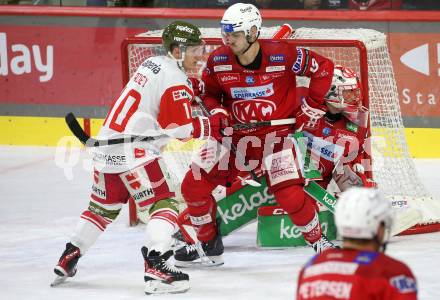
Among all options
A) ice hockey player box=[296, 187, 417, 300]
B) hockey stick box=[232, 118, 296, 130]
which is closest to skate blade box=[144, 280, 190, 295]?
hockey stick box=[232, 118, 296, 130]

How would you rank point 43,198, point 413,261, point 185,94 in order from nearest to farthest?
1. point 185,94
2. point 413,261
3. point 43,198

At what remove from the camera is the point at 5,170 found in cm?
789

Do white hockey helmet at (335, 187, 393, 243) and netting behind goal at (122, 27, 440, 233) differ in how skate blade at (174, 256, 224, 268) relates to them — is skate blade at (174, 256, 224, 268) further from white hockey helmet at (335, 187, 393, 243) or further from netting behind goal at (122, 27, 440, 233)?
white hockey helmet at (335, 187, 393, 243)

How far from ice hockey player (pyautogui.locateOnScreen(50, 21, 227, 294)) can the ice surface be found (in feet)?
0.71

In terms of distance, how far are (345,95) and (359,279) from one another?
2988 mm

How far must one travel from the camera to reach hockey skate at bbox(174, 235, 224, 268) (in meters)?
5.45

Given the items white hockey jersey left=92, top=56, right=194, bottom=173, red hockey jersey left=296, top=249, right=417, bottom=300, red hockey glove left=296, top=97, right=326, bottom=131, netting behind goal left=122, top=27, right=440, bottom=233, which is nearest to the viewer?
red hockey jersey left=296, top=249, right=417, bottom=300

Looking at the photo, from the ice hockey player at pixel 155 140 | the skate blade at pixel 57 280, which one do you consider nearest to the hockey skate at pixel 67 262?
the skate blade at pixel 57 280

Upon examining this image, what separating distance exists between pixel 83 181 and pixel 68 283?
99.9 inches

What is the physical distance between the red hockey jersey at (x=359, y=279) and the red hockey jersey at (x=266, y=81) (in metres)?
2.46

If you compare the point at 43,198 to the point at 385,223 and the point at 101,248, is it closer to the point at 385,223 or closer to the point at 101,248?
the point at 101,248

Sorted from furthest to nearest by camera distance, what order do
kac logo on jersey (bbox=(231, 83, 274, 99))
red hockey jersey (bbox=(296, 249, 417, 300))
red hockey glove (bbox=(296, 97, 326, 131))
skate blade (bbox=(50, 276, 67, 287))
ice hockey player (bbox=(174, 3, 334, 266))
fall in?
red hockey glove (bbox=(296, 97, 326, 131))
kac logo on jersey (bbox=(231, 83, 274, 99))
ice hockey player (bbox=(174, 3, 334, 266))
skate blade (bbox=(50, 276, 67, 287))
red hockey jersey (bbox=(296, 249, 417, 300))

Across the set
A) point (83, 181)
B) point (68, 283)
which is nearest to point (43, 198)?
point (83, 181)

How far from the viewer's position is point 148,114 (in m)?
4.84
